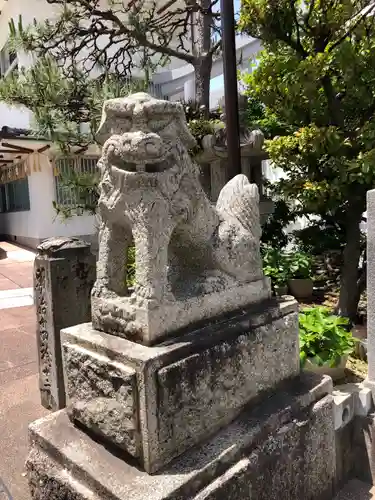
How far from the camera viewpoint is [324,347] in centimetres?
273

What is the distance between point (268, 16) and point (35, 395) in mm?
3727

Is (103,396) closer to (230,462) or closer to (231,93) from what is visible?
(230,462)

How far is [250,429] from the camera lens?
172 cm

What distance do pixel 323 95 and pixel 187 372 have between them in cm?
355

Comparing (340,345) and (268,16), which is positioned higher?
(268,16)

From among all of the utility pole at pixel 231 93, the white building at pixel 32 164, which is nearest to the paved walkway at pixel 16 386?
the utility pole at pixel 231 93

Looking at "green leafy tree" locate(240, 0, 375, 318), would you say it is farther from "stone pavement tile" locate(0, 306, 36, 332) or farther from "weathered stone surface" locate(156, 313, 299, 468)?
"stone pavement tile" locate(0, 306, 36, 332)

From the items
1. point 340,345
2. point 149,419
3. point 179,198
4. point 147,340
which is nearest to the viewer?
point 149,419

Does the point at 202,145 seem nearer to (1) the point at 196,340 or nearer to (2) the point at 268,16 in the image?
(2) the point at 268,16

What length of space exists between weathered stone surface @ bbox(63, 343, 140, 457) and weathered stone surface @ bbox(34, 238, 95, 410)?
94 cm

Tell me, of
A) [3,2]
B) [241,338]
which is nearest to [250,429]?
[241,338]

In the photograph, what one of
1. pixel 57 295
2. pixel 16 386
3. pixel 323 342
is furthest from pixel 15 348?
pixel 323 342

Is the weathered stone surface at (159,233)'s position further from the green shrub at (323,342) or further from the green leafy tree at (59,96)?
the green leafy tree at (59,96)

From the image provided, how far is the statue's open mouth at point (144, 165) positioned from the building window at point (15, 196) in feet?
34.3
